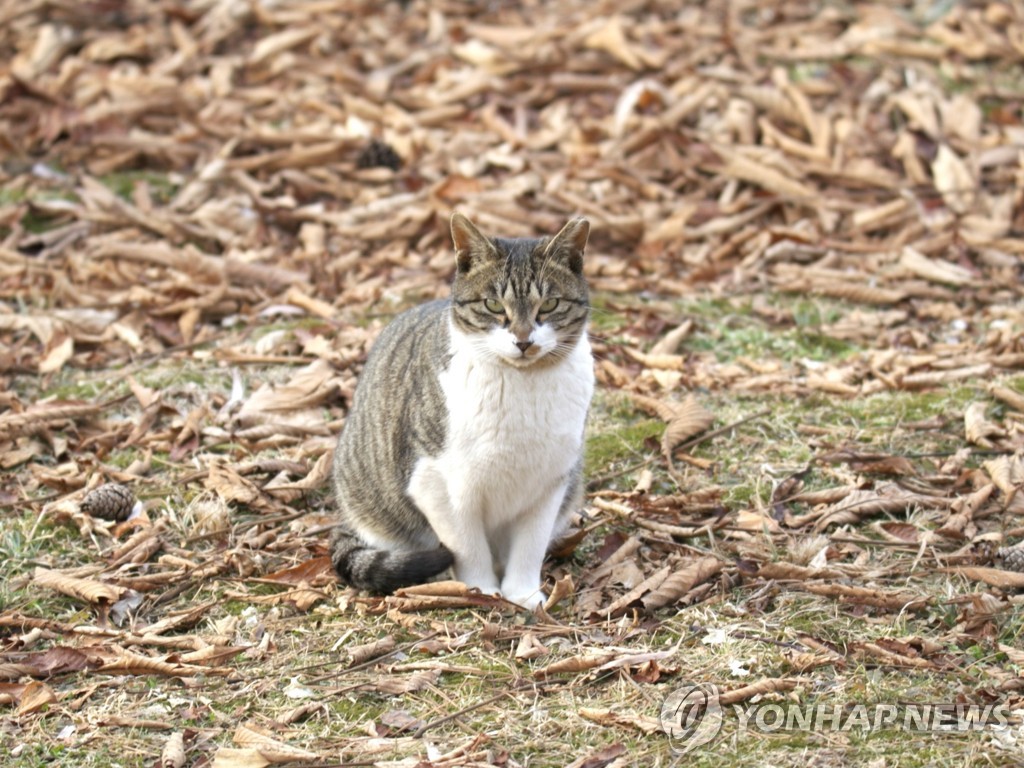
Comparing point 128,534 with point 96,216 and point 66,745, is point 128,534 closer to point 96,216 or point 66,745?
point 66,745

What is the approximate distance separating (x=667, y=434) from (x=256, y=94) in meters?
5.28

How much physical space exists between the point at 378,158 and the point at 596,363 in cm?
293

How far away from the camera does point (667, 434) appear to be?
5.59 meters

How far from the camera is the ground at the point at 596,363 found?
384 cm

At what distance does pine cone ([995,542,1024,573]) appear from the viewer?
4430 mm

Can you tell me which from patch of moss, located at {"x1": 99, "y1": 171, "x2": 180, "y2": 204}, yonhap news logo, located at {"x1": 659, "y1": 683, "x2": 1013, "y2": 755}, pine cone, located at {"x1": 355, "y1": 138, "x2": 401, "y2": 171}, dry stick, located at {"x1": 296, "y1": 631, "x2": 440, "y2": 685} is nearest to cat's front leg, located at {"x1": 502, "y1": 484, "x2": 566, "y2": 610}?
dry stick, located at {"x1": 296, "y1": 631, "x2": 440, "y2": 685}

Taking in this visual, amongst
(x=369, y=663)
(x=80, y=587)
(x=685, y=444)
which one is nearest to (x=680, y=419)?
(x=685, y=444)

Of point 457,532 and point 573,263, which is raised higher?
point 573,263

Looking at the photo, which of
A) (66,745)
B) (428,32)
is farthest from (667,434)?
(428,32)

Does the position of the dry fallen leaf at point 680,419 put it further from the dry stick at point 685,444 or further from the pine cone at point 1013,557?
the pine cone at point 1013,557

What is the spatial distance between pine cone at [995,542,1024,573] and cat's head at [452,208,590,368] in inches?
69.3

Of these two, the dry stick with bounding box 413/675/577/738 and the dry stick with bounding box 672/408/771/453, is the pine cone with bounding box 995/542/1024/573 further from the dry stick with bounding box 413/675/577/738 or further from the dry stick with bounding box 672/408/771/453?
the dry stick with bounding box 413/675/577/738

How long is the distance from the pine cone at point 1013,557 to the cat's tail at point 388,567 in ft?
6.69

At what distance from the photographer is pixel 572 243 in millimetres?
4508
